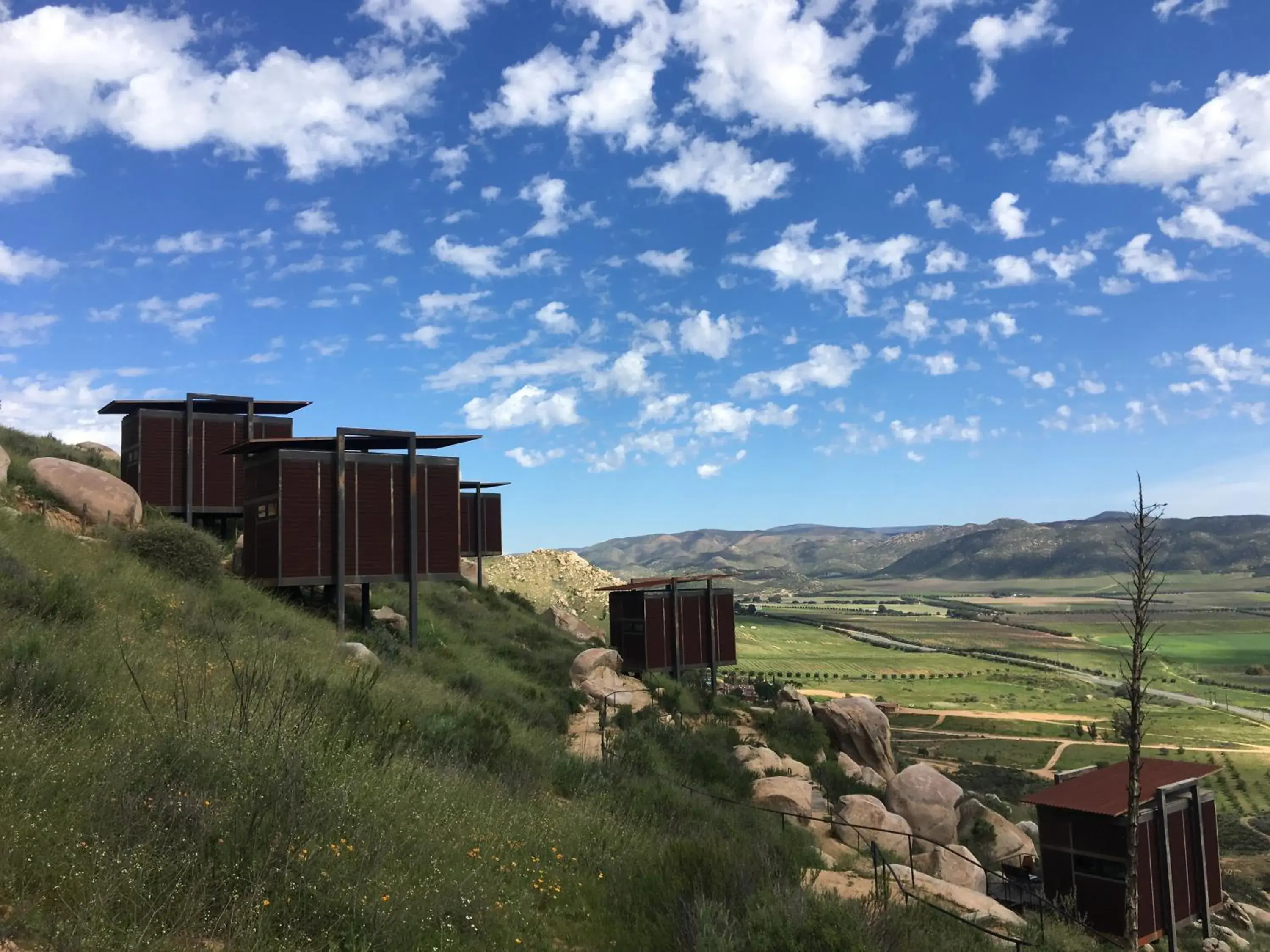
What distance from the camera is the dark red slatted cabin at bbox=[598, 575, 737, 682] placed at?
109 ft

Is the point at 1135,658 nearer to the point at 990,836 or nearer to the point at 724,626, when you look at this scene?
the point at 990,836

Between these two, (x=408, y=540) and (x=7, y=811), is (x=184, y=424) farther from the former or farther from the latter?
(x=7, y=811)

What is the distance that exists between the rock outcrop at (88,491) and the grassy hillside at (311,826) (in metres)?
8.85

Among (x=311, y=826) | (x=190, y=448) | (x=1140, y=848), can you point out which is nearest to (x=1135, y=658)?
(x=1140, y=848)

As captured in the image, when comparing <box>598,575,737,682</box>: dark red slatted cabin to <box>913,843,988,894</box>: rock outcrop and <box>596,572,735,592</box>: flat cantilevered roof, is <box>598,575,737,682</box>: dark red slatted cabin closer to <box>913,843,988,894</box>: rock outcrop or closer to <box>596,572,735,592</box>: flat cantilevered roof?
<box>596,572,735,592</box>: flat cantilevered roof

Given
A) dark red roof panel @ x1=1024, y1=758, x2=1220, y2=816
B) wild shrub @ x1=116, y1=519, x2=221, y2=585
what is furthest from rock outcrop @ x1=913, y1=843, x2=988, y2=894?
wild shrub @ x1=116, y1=519, x2=221, y2=585

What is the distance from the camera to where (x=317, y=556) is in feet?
73.0

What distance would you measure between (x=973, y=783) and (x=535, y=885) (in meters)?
38.9

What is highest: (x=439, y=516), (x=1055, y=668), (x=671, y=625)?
(x=439, y=516)

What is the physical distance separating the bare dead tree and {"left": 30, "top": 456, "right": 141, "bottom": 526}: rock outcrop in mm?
23816

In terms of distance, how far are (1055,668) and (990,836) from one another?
109099 millimetres

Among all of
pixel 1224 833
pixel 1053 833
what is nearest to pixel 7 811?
pixel 1053 833

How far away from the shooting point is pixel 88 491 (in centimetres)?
2166

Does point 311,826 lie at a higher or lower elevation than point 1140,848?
higher
